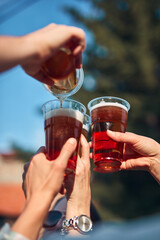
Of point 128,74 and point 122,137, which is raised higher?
point 128,74

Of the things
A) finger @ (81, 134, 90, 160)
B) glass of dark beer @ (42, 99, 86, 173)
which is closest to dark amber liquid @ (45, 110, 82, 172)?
glass of dark beer @ (42, 99, 86, 173)

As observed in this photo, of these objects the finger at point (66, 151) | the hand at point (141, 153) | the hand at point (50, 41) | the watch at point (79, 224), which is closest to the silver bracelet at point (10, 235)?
the finger at point (66, 151)

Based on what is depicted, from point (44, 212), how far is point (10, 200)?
25836 millimetres


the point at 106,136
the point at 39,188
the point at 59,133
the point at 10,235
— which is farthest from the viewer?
the point at 106,136

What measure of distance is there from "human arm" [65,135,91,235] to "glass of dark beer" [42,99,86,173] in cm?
38

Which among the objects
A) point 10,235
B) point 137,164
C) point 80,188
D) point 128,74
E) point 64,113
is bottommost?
point 10,235

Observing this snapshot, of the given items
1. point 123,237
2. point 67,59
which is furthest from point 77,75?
point 123,237

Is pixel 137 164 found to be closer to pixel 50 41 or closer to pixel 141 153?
pixel 141 153

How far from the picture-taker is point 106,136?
7.18ft

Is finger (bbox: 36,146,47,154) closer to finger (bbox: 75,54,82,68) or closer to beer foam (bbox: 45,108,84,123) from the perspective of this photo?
beer foam (bbox: 45,108,84,123)

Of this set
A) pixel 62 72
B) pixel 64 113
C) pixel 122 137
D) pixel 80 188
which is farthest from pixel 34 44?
pixel 80 188

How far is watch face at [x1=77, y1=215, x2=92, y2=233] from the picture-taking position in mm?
2037

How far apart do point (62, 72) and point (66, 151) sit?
19.8 inches

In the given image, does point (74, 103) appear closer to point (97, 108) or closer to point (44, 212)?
point (97, 108)
